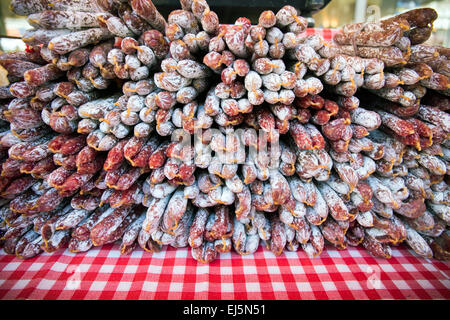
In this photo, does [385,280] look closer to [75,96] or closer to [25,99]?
[75,96]

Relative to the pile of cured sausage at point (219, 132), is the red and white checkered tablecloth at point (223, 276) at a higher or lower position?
lower

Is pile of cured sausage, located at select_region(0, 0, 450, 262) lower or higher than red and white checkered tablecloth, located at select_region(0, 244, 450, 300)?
higher

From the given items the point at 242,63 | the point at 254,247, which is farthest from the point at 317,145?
the point at 254,247

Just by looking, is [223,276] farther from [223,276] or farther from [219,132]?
[219,132]
